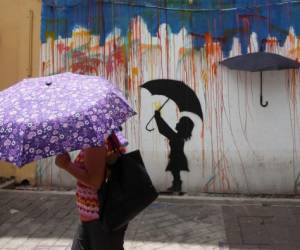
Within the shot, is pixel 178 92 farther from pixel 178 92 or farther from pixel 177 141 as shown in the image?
pixel 177 141

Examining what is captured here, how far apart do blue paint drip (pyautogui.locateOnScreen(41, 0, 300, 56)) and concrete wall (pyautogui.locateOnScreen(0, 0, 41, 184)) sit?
0.62 feet

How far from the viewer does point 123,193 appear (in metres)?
2.97

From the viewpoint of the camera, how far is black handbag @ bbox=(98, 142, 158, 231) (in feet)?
9.75

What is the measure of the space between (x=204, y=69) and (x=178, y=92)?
20.3 inches

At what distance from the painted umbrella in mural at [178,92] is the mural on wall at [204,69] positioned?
62 mm

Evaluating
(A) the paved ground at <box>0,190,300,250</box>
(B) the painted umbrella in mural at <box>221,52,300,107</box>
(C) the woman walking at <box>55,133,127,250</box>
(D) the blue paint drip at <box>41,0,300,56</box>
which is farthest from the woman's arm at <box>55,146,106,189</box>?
(D) the blue paint drip at <box>41,0,300,56</box>

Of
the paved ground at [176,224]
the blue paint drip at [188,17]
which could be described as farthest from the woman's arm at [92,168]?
the blue paint drip at [188,17]

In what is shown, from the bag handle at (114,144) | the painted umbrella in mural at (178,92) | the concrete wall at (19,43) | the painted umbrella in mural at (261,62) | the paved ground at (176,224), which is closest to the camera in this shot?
the bag handle at (114,144)

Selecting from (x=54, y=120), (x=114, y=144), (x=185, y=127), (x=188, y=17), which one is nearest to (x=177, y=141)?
(x=185, y=127)

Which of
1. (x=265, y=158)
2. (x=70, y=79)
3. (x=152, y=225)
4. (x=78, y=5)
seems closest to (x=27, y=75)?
(x=78, y=5)

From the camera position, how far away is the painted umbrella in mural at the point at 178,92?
25.0 ft

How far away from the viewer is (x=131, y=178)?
2.98 meters

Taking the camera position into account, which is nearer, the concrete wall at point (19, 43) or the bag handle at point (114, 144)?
the bag handle at point (114, 144)

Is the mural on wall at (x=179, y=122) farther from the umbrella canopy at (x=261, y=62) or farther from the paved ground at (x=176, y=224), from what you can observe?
the umbrella canopy at (x=261, y=62)
